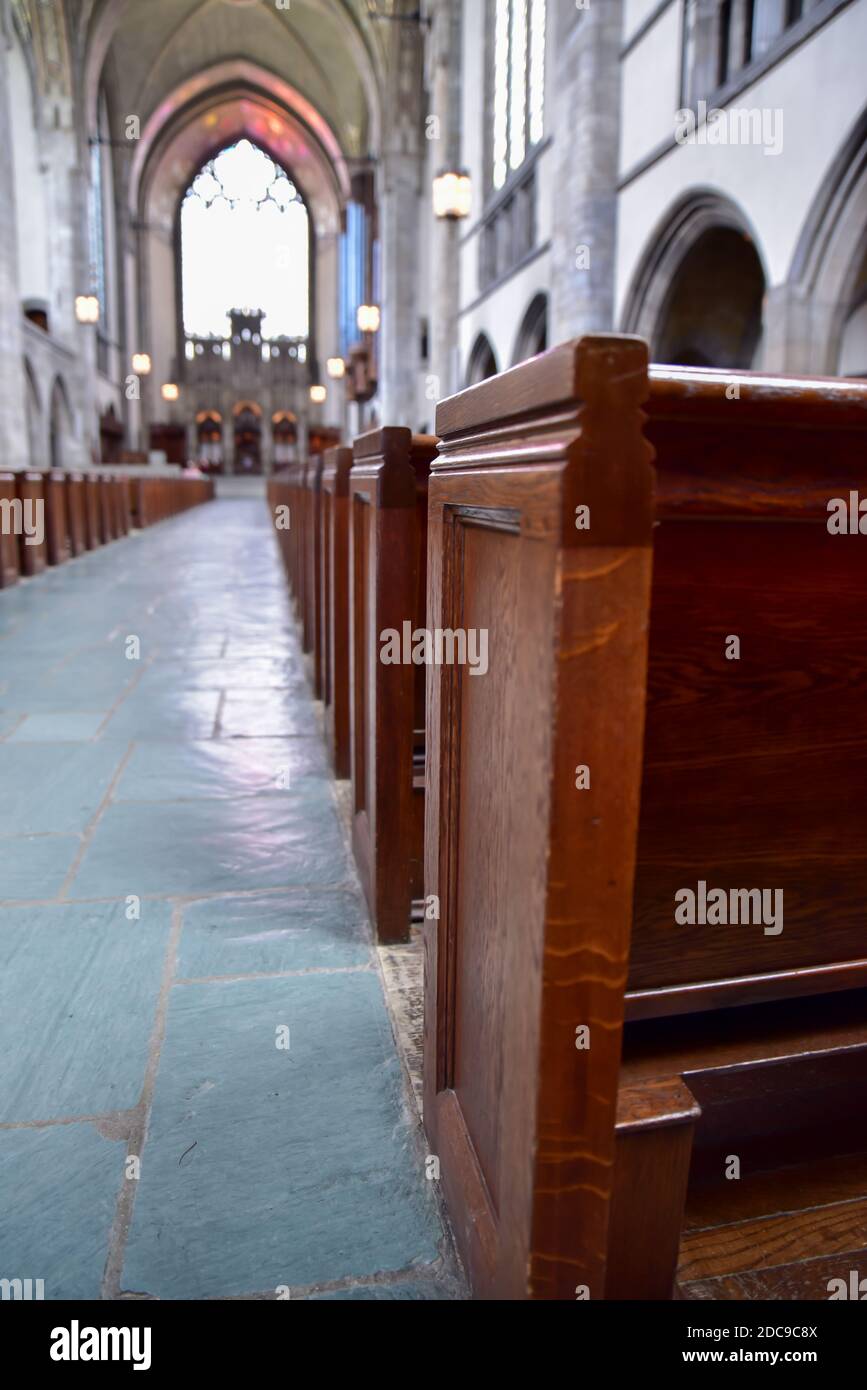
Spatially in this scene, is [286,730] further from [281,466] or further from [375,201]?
[281,466]

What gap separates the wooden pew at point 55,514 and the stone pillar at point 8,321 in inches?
177

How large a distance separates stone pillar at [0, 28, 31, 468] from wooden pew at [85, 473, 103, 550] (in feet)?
8.94

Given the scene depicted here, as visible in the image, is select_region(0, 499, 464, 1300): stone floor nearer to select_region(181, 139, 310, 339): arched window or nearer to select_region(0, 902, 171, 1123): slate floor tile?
select_region(0, 902, 171, 1123): slate floor tile

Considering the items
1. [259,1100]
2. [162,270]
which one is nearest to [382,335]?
[162,270]

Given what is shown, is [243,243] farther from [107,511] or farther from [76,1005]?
Result: [76,1005]

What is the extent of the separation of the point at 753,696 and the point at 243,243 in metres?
34.9

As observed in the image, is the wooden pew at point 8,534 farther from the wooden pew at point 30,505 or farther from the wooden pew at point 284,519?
the wooden pew at point 284,519

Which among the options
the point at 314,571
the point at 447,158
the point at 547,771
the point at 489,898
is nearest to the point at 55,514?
the point at 314,571

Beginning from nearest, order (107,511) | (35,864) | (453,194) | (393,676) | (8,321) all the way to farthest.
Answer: (393,676) → (35,864) → (453,194) → (107,511) → (8,321)

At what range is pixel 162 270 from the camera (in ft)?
101

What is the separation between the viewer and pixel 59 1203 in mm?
1135

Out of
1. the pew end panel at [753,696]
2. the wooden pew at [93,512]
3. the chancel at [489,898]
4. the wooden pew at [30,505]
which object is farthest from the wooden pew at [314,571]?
the wooden pew at [93,512]

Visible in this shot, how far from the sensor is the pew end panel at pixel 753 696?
0.81m

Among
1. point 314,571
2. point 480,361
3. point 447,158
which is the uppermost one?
point 447,158
